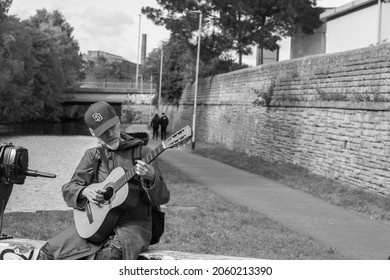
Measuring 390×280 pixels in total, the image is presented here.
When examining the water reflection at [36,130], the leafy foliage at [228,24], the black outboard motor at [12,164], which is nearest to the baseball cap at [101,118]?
the black outboard motor at [12,164]

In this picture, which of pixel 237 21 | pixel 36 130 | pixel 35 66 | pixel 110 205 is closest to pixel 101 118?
pixel 110 205

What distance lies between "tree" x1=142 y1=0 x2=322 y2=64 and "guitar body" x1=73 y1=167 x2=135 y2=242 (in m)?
39.3

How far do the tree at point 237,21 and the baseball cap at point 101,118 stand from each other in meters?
39.2

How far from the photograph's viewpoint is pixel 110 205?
449cm

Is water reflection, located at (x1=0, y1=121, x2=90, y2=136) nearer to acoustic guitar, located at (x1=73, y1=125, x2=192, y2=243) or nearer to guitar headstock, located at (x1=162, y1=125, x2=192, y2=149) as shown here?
acoustic guitar, located at (x1=73, y1=125, x2=192, y2=243)

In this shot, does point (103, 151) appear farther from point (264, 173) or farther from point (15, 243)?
point (264, 173)

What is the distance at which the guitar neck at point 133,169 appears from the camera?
434cm

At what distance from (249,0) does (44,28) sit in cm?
4077

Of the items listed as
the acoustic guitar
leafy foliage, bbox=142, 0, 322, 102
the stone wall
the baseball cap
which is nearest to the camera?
the acoustic guitar

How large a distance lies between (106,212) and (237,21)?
134 ft

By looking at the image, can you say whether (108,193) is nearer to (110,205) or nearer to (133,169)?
(110,205)

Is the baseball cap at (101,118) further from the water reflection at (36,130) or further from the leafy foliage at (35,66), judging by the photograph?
the water reflection at (36,130)

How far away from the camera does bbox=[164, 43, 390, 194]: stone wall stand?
14375mm

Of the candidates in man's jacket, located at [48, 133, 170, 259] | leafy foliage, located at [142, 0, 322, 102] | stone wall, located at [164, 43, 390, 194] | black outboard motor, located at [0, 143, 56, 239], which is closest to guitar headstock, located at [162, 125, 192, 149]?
man's jacket, located at [48, 133, 170, 259]
